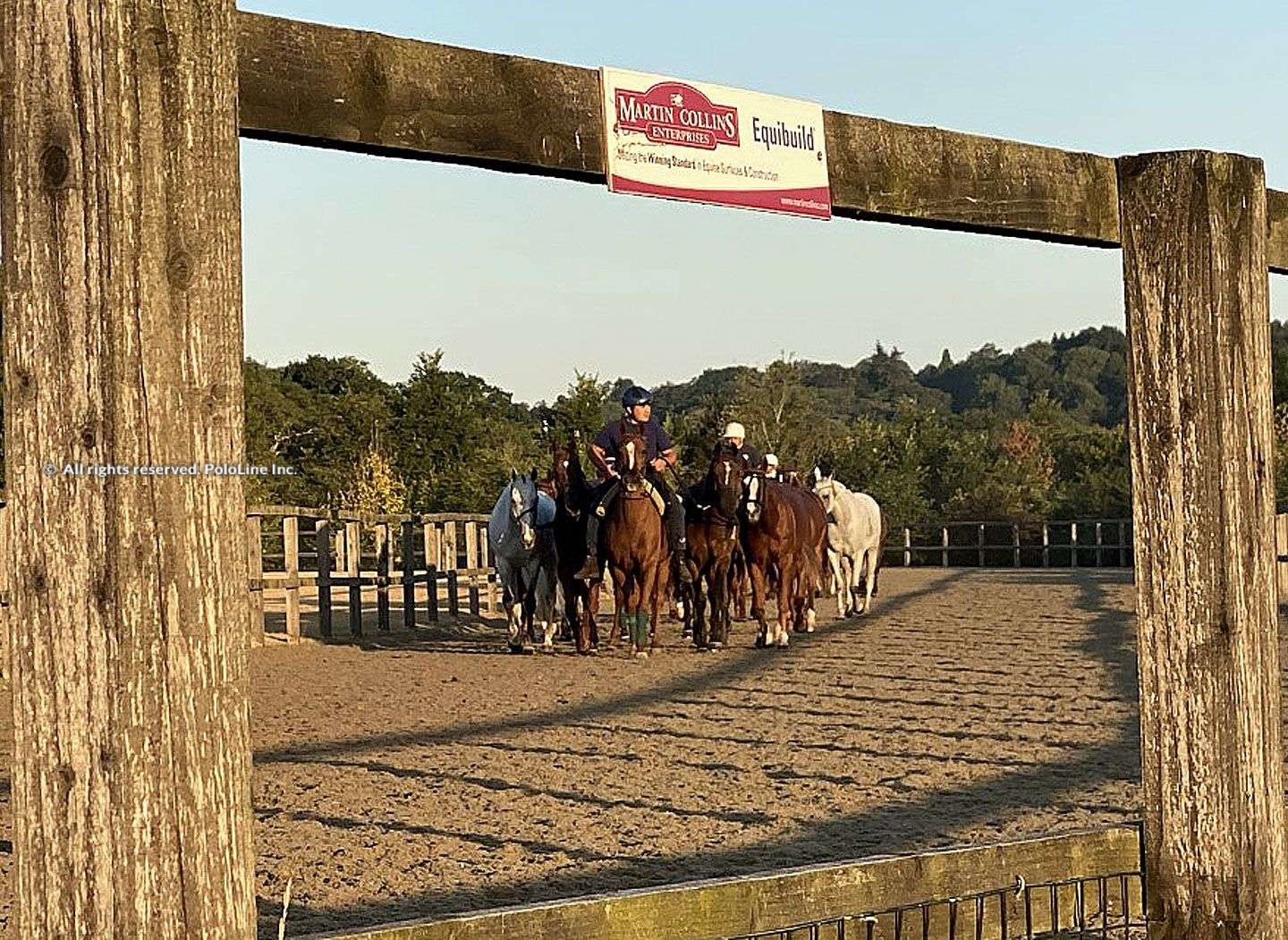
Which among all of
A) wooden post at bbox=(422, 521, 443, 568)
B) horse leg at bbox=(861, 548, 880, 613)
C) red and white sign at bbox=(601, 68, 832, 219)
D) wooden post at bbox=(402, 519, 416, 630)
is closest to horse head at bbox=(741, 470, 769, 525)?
wooden post at bbox=(402, 519, 416, 630)

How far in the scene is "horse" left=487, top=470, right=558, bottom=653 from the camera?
716 inches

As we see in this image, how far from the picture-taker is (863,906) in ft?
10.3

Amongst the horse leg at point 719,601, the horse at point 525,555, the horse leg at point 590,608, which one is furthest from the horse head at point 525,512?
the horse leg at point 719,601

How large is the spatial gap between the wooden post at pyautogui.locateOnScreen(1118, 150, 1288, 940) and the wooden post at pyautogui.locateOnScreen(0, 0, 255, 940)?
201cm

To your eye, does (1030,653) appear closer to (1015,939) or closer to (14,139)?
(1015,939)

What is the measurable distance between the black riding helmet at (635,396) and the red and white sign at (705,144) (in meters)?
12.9

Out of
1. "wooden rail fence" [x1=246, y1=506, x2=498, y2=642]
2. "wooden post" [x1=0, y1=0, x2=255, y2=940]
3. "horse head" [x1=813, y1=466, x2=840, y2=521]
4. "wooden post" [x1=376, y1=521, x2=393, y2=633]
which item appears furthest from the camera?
"horse head" [x1=813, y1=466, x2=840, y2=521]

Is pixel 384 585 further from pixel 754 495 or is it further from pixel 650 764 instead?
pixel 650 764

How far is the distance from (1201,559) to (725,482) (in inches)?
544

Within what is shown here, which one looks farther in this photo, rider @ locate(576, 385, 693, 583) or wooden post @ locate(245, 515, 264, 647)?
wooden post @ locate(245, 515, 264, 647)

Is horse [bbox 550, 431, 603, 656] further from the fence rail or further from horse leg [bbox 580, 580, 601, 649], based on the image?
the fence rail

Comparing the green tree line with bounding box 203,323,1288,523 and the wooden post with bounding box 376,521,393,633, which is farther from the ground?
the green tree line with bounding box 203,323,1288,523

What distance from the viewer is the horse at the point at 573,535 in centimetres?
1762

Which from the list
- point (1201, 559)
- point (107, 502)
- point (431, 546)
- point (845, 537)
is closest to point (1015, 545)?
point (845, 537)
